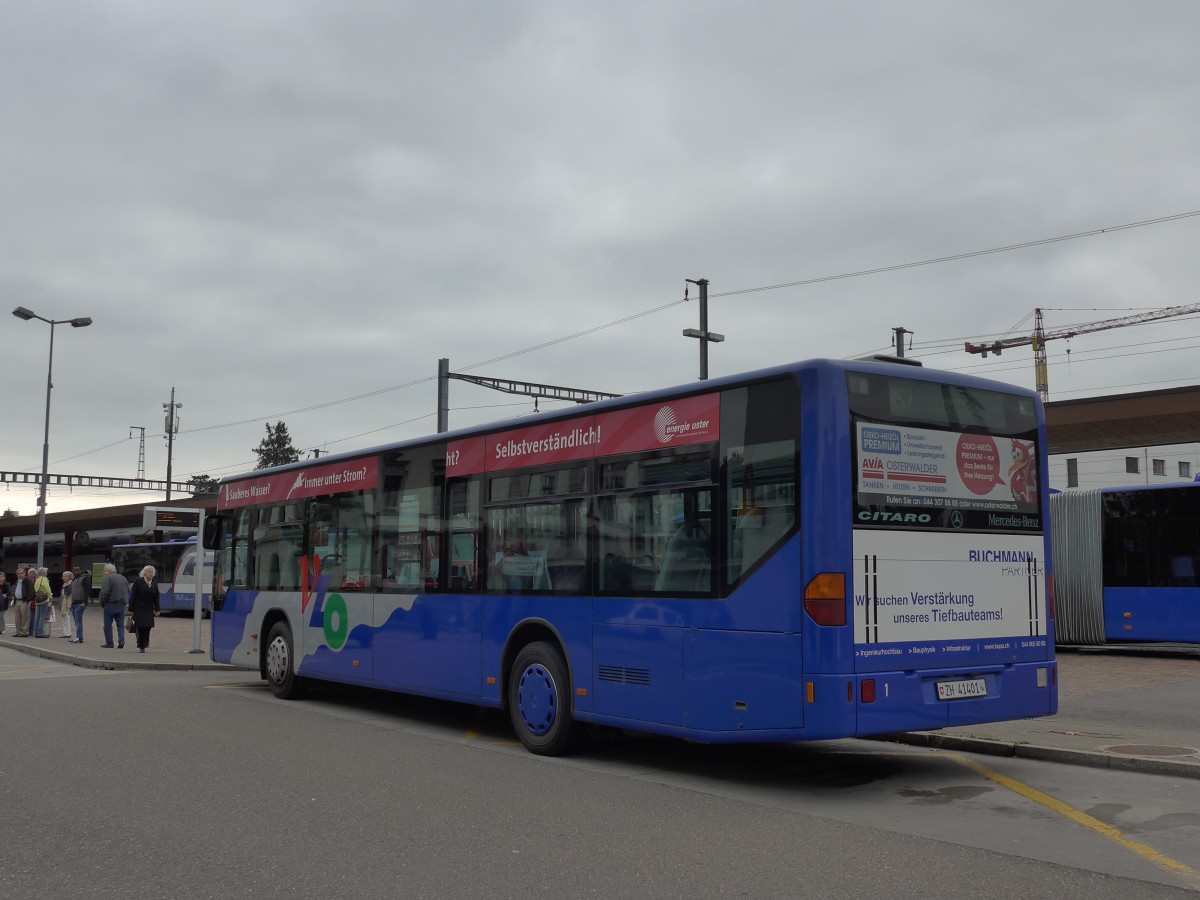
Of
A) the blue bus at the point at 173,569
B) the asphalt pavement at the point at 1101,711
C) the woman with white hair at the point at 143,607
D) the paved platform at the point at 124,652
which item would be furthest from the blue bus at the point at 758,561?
the blue bus at the point at 173,569

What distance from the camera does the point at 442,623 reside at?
11789 millimetres

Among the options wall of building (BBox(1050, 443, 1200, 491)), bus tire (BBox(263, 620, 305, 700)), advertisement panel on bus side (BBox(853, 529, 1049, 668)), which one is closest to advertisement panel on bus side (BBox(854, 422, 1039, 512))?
advertisement panel on bus side (BBox(853, 529, 1049, 668))

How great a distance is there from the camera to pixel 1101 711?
12.9m

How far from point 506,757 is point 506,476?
2.56 m

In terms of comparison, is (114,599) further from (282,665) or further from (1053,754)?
(1053,754)

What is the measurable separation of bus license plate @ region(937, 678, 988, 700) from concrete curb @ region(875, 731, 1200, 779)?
4.26 feet

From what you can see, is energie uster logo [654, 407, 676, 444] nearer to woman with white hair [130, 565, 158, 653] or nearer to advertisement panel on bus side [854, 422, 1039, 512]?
advertisement panel on bus side [854, 422, 1039, 512]

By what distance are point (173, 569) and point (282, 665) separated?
35.9 meters

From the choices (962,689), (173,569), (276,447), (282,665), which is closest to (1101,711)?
(962,689)

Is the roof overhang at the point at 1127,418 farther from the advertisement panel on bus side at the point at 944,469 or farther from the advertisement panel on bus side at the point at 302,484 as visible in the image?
the advertisement panel on bus side at the point at 944,469

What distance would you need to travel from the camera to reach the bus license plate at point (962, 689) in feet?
27.6

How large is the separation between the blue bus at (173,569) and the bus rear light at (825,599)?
40.3 m

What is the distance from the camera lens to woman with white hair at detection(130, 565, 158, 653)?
23141 millimetres

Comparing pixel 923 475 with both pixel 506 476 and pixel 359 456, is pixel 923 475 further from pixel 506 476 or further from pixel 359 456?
pixel 359 456
